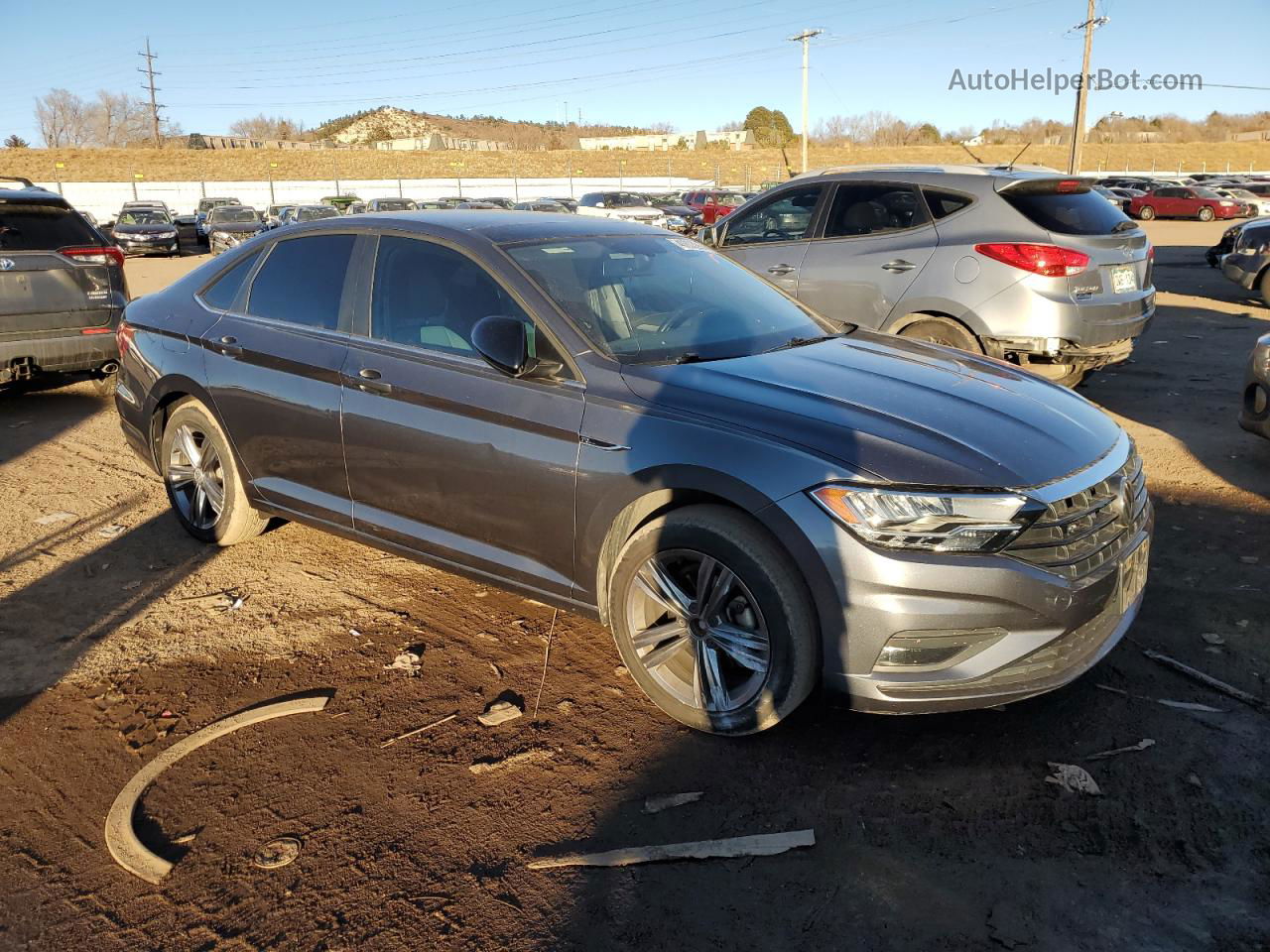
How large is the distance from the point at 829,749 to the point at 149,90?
103734 millimetres

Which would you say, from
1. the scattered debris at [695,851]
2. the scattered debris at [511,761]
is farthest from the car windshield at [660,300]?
the scattered debris at [695,851]

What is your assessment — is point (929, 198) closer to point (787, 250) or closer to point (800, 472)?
point (787, 250)

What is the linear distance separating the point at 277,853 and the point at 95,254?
22.7 ft

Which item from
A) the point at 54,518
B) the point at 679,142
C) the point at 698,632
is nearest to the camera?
the point at 698,632

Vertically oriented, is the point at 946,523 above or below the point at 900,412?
below

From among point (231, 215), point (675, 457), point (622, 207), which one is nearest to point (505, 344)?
point (675, 457)

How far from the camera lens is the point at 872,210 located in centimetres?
731

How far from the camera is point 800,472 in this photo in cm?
297

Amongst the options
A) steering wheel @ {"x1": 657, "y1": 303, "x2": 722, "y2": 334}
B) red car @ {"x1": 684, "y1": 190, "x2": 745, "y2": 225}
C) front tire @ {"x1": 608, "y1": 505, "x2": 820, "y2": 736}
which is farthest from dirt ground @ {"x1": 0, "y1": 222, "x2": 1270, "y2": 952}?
red car @ {"x1": 684, "y1": 190, "x2": 745, "y2": 225}

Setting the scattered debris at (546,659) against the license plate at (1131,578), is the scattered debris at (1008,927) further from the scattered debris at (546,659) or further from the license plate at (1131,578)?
the scattered debris at (546,659)

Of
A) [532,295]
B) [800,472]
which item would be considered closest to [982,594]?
[800,472]

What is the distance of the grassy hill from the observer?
200ft

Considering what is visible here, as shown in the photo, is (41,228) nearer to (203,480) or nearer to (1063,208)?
(203,480)

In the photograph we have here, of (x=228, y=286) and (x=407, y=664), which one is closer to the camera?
(x=407, y=664)
